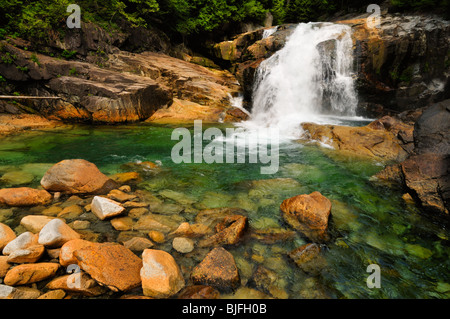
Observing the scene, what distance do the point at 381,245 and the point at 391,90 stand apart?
1022 cm

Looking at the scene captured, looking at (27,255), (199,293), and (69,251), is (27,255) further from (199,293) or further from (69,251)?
(199,293)

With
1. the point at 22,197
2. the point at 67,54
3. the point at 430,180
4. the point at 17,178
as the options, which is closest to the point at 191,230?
the point at 22,197

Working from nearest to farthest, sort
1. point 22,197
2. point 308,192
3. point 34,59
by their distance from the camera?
point 22,197 → point 308,192 → point 34,59

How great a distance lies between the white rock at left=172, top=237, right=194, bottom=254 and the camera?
8.38ft

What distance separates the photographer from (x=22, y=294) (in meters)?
1.81

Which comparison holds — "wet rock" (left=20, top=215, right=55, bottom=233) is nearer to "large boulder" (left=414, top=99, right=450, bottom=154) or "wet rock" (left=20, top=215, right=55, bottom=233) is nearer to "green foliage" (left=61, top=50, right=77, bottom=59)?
"large boulder" (left=414, top=99, right=450, bottom=154)

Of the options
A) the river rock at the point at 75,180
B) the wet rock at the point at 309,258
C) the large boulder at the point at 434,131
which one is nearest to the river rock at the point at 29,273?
the river rock at the point at 75,180

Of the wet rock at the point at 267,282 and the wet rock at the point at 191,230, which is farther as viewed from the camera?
the wet rock at the point at 191,230

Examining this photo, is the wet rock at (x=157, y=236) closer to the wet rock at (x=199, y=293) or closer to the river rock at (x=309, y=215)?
the wet rock at (x=199, y=293)

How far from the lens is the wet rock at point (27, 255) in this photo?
206 cm

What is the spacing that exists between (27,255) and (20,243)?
24 cm

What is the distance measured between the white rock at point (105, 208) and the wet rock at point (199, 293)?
164 centimetres

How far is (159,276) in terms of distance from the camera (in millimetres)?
2041

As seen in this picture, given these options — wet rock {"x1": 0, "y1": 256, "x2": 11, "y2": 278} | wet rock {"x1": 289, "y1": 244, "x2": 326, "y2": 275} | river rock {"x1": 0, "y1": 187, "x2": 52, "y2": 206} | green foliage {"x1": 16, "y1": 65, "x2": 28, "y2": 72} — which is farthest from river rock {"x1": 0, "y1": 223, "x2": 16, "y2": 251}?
green foliage {"x1": 16, "y1": 65, "x2": 28, "y2": 72}
